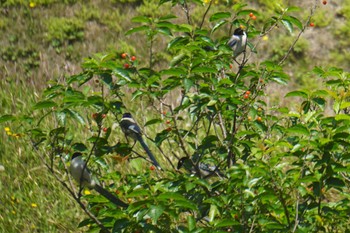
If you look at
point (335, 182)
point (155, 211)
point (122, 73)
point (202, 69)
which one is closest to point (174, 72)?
point (202, 69)

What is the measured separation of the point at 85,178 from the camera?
4.40m

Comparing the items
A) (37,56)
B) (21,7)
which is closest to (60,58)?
(37,56)

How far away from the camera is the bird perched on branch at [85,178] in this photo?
413cm

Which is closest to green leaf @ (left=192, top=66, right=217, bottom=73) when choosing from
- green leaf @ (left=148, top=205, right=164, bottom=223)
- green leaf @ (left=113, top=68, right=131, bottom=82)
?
green leaf @ (left=113, top=68, right=131, bottom=82)

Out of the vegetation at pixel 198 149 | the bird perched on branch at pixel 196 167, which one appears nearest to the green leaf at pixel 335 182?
the vegetation at pixel 198 149

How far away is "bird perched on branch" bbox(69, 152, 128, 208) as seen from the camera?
163 inches

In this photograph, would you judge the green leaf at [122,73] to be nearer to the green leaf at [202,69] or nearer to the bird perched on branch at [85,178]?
the green leaf at [202,69]

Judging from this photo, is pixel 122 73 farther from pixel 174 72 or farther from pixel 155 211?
pixel 155 211

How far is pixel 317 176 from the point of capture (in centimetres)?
373

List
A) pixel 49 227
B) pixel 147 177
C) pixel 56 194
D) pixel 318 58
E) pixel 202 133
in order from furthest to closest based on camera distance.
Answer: pixel 318 58 → pixel 202 133 → pixel 56 194 → pixel 49 227 → pixel 147 177

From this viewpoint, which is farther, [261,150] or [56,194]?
[56,194]

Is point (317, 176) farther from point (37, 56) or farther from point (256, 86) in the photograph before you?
point (37, 56)

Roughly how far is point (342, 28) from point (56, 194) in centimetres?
522

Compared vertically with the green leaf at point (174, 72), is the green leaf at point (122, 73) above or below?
below
